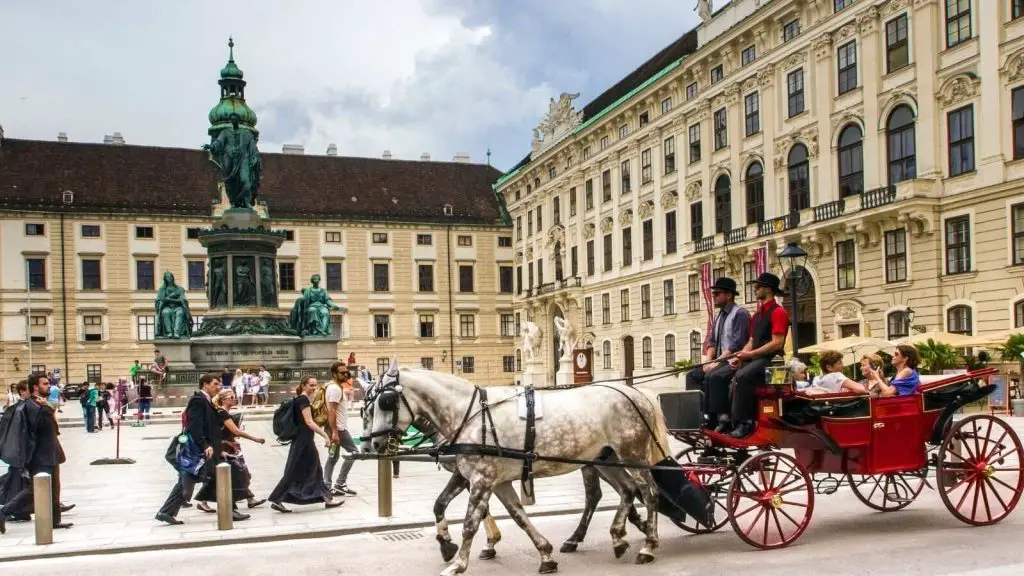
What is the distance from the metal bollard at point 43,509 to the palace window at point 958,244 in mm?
26184

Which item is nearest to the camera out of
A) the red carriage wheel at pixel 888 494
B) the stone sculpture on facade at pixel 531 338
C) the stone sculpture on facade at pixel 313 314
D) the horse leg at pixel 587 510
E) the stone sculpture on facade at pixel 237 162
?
the horse leg at pixel 587 510

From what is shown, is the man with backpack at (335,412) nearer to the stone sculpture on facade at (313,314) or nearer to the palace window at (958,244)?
the stone sculpture on facade at (313,314)

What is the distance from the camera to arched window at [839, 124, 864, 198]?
3303 cm

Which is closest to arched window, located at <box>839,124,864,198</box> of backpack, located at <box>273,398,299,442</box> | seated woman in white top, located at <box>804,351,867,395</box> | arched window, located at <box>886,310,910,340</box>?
arched window, located at <box>886,310,910,340</box>

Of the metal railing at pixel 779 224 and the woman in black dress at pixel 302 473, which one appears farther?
the metal railing at pixel 779 224

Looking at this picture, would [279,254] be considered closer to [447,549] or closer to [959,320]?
[959,320]

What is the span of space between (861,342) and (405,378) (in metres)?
20.3

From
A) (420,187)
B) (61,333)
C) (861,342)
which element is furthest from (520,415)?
(420,187)

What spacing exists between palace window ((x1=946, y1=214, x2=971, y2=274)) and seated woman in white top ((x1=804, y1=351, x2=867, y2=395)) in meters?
20.4

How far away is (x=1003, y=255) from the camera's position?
90.8 ft

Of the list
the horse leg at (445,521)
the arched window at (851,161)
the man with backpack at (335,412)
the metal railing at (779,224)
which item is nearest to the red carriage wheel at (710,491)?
the horse leg at (445,521)

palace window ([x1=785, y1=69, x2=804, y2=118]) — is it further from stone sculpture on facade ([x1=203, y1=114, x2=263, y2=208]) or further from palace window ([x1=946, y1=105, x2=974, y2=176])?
stone sculpture on facade ([x1=203, y1=114, x2=263, y2=208])

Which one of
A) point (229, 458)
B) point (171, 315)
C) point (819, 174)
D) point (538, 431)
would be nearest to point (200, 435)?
point (229, 458)

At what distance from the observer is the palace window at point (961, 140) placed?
94.9ft
